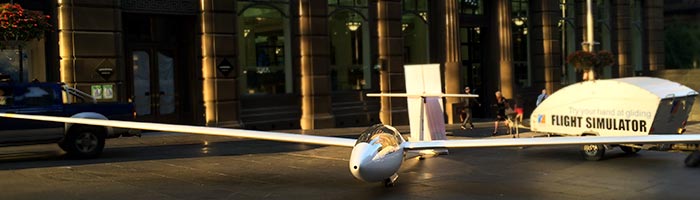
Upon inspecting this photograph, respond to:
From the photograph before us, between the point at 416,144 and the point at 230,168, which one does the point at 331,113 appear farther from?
the point at 416,144

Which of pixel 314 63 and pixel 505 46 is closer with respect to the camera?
pixel 314 63

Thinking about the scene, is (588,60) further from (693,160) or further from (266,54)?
(693,160)

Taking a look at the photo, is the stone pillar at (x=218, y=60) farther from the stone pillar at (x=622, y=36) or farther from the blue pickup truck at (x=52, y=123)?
the stone pillar at (x=622, y=36)

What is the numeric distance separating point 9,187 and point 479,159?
350 inches

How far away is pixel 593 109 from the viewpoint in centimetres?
1473

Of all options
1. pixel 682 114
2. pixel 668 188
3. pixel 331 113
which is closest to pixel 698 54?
pixel 331 113

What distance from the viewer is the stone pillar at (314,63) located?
81.3 feet

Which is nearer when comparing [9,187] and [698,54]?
[9,187]

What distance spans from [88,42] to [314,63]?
7914 mm

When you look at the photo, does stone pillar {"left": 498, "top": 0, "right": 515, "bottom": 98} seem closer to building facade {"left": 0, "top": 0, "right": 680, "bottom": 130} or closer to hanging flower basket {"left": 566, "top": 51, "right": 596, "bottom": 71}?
building facade {"left": 0, "top": 0, "right": 680, "bottom": 130}

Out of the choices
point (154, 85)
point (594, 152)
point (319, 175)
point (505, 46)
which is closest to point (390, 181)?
point (319, 175)

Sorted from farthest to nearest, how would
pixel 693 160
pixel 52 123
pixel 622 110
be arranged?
pixel 52 123
pixel 622 110
pixel 693 160

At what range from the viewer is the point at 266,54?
81.7 ft

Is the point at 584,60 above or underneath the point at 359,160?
above
